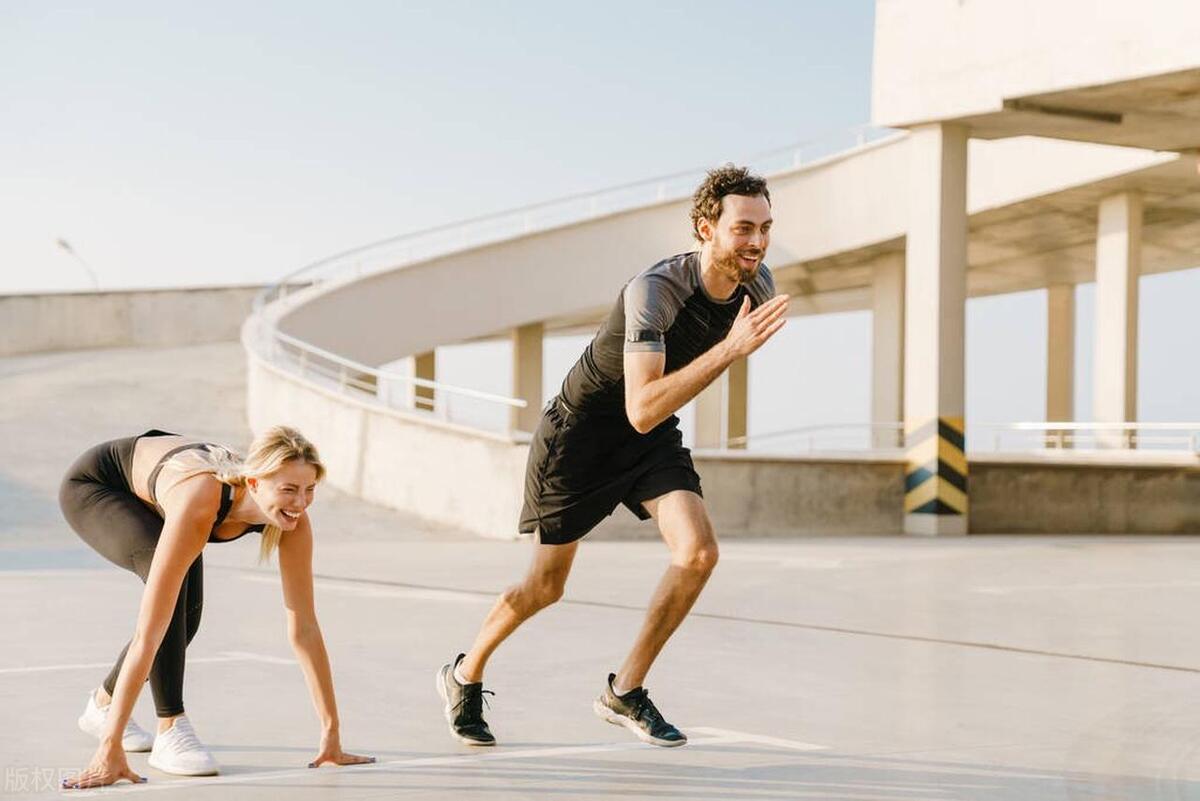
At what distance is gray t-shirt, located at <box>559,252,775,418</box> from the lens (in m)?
5.86

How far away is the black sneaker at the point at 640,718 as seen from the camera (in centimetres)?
632

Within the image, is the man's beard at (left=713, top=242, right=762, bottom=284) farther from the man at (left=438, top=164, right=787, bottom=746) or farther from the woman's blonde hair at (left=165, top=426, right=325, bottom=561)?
the woman's blonde hair at (left=165, top=426, right=325, bottom=561)

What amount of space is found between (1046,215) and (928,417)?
10.1 metres

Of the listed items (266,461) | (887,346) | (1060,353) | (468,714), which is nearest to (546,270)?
(887,346)

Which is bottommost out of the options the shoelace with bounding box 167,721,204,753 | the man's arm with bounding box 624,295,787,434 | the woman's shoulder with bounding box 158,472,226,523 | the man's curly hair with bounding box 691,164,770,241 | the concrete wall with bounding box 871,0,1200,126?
the shoelace with bounding box 167,721,204,753

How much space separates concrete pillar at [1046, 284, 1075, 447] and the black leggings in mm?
36785

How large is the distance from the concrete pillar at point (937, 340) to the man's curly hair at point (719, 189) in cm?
1716

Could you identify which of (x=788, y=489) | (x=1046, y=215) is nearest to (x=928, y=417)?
(x=788, y=489)

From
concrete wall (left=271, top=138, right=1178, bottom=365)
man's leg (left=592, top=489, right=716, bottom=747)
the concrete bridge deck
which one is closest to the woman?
the concrete bridge deck

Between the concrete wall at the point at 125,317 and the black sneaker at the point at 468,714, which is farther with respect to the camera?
the concrete wall at the point at 125,317

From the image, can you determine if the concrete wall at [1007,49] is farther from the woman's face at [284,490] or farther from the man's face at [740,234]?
the woman's face at [284,490]

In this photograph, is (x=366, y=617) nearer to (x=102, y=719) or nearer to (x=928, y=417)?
(x=102, y=719)

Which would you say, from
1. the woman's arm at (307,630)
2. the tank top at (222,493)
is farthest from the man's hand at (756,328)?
the tank top at (222,493)

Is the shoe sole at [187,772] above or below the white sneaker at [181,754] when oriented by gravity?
below
